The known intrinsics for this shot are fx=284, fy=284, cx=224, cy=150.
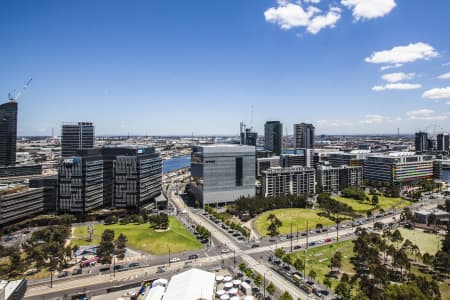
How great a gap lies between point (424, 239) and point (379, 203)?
43.4 m

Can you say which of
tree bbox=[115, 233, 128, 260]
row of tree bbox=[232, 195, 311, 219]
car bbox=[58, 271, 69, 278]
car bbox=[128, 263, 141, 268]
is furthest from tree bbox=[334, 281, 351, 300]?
car bbox=[58, 271, 69, 278]

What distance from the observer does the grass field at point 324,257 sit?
63.7 metres

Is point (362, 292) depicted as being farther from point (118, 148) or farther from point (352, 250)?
point (118, 148)

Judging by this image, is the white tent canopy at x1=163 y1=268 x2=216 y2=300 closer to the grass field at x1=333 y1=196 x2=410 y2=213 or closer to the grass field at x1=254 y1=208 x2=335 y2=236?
the grass field at x1=254 y1=208 x2=335 y2=236

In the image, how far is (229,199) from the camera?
12762cm

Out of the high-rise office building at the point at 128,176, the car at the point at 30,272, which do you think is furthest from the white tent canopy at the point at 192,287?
the high-rise office building at the point at 128,176

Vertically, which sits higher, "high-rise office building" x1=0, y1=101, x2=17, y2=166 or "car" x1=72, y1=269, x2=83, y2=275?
"high-rise office building" x1=0, y1=101, x2=17, y2=166

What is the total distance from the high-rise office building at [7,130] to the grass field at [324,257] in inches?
6980

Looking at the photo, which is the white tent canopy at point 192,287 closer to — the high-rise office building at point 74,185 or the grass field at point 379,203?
the high-rise office building at point 74,185

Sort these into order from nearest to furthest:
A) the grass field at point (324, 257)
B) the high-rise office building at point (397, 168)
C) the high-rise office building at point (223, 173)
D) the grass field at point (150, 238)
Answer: the grass field at point (324, 257) < the grass field at point (150, 238) < the high-rise office building at point (223, 173) < the high-rise office building at point (397, 168)

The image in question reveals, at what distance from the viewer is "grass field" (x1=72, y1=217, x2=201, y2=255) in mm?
77250

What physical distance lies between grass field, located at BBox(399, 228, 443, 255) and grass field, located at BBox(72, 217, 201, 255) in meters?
61.6

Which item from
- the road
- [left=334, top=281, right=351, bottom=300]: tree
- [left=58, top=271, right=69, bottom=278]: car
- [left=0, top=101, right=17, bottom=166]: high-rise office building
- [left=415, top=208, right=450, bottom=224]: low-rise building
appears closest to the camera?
[left=334, top=281, right=351, bottom=300]: tree

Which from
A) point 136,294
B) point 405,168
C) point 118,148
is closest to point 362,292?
point 136,294
